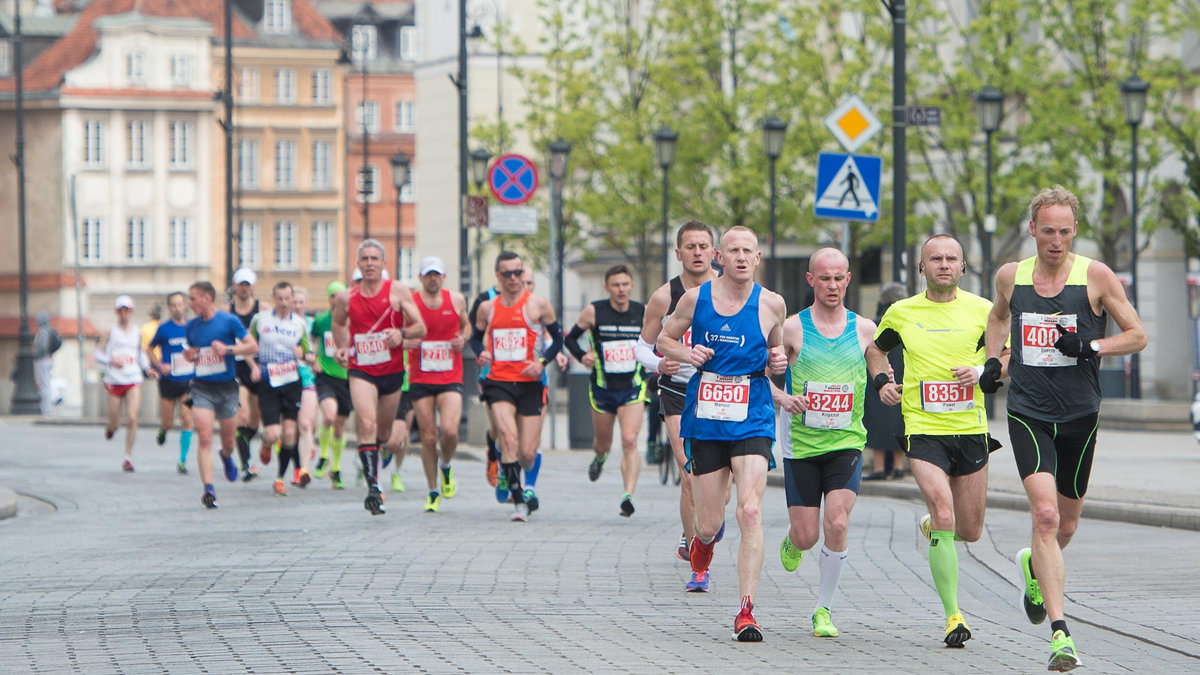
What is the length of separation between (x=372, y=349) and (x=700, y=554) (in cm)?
635

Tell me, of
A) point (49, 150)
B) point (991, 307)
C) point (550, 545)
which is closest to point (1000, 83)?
point (550, 545)

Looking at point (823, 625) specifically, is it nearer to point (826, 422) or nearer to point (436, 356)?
point (826, 422)

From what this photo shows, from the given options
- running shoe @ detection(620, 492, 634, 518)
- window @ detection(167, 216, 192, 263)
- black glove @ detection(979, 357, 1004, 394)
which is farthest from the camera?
window @ detection(167, 216, 192, 263)

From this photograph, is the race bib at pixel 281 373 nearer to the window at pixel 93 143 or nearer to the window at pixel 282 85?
the window at pixel 93 143

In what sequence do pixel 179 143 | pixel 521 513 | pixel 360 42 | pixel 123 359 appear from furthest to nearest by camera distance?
pixel 360 42 → pixel 179 143 → pixel 123 359 → pixel 521 513

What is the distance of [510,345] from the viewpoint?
55.2ft

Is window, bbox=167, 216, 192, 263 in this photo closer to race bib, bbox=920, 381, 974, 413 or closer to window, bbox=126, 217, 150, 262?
window, bbox=126, 217, 150, 262

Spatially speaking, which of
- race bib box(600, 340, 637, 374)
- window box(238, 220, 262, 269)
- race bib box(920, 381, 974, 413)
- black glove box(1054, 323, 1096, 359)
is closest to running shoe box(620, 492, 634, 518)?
race bib box(600, 340, 637, 374)

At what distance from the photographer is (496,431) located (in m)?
16.8

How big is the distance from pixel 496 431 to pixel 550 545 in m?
2.46

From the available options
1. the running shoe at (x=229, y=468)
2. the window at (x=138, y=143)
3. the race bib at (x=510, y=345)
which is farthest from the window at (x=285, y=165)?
the race bib at (x=510, y=345)

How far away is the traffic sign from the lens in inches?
1016

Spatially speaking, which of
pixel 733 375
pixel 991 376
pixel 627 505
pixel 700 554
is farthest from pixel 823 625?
pixel 627 505

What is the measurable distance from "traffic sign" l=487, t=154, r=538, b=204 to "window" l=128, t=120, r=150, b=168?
66456 millimetres
